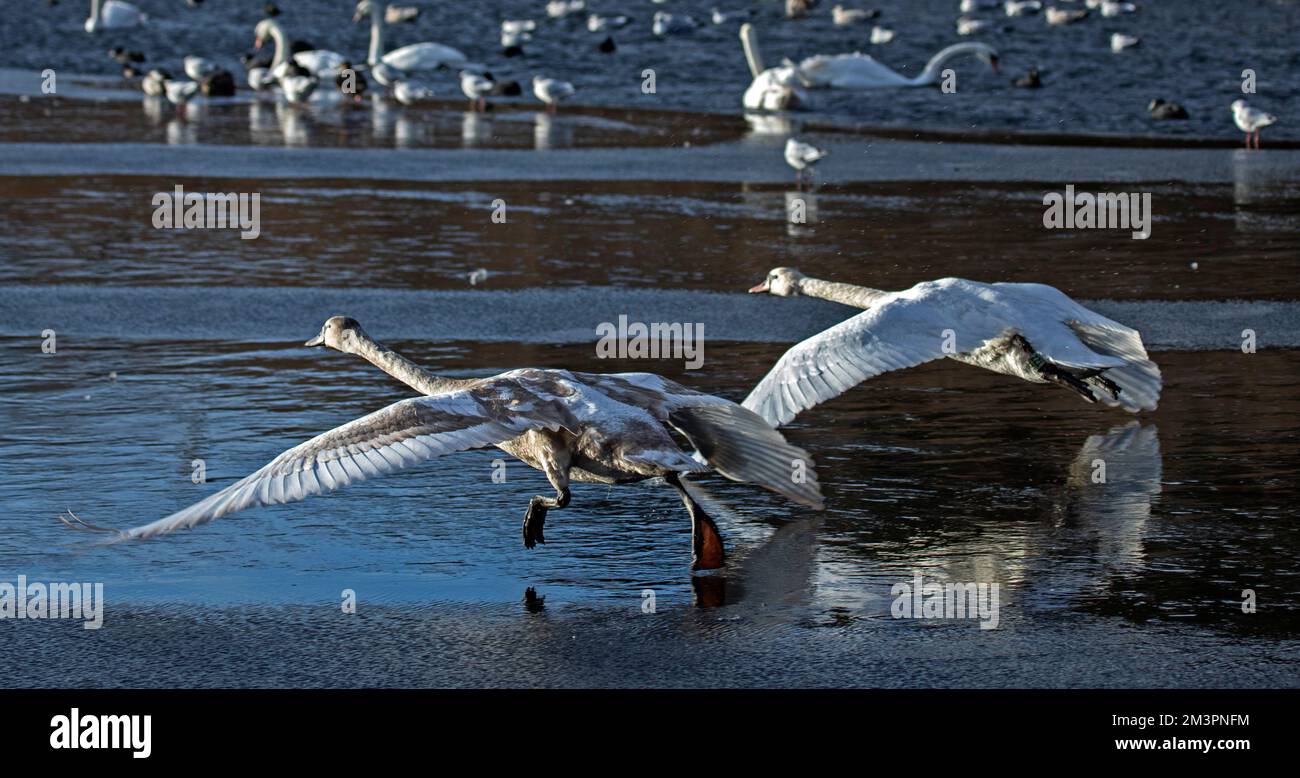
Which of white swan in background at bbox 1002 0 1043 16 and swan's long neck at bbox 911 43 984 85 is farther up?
white swan in background at bbox 1002 0 1043 16

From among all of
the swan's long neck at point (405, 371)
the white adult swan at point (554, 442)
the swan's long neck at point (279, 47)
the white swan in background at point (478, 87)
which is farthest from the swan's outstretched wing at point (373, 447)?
the swan's long neck at point (279, 47)

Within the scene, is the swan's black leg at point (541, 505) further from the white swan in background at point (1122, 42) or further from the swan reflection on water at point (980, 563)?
the white swan in background at point (1122, 42)

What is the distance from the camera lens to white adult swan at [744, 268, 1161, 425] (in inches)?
324

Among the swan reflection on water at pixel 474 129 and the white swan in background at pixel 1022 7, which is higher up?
the white swan in background at pixel 1022 7

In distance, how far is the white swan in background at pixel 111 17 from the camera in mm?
38406

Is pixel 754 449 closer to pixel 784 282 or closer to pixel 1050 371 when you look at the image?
pixel 1050 371

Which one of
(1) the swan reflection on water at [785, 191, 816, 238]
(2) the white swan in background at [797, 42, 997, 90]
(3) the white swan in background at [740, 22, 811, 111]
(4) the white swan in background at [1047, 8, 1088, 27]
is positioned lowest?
(1) the swan reflection on water at [785, 191, 816, 238]

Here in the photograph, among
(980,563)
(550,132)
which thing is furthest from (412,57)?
(980,563)

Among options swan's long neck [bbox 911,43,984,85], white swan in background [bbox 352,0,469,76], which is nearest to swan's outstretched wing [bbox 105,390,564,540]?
swan's long neck [bbox 911,43,984,85]

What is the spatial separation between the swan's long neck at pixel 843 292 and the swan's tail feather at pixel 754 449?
7.54ft

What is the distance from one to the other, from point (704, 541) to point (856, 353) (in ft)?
6.24

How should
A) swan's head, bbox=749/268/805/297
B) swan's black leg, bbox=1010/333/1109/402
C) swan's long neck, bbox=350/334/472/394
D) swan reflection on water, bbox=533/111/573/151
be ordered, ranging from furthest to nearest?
swan reflection on water, bbox=533/111/573/151 → swan's head, bbox=749/268/805/297 → swan's black leg, bbox=1010/333/1109/402 → swan's long neck, bbox=350/334/472/394

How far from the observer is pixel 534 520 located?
7.03 metres

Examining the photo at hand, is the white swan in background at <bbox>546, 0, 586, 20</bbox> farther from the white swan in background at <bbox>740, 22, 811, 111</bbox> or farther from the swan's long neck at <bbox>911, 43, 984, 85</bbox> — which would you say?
the white swan in background at <bbox>740, 22, 811, 111</bbox>
